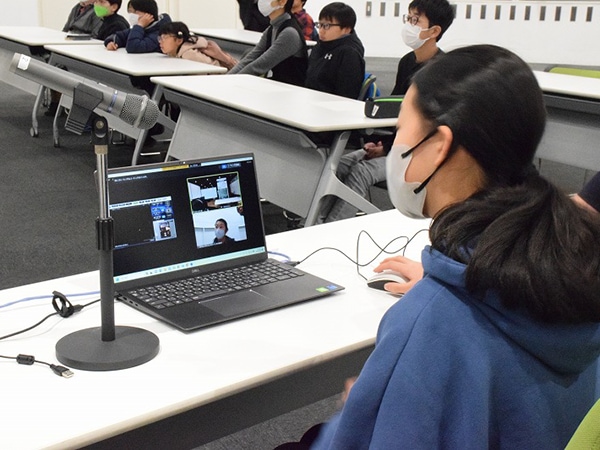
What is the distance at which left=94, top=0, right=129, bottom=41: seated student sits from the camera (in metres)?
6.04

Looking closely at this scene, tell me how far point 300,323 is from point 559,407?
535 millimetres

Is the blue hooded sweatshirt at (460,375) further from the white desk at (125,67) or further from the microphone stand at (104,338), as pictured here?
the white desk at (125,67)

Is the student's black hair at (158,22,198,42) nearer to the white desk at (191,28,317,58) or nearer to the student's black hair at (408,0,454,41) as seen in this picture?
the white desk at (191,28,317,58)

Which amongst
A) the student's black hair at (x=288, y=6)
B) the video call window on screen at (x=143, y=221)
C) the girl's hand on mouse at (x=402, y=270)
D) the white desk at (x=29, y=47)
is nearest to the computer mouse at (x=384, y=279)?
the girl's hand on mouse at (x=402, y=270)

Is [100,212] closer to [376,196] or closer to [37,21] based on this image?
[376,196]

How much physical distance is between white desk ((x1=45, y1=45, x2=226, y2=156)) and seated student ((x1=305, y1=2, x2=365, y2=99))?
0.72 meters

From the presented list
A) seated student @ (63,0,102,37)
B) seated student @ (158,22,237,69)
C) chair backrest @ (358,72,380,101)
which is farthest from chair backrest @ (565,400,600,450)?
seated student @ (63,0,102,37)

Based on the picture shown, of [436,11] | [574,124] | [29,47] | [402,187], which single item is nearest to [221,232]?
[402,187]

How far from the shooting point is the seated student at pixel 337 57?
4.04 meters

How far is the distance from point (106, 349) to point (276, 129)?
1.97 meters

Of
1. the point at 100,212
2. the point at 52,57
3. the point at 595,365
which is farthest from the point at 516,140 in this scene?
the point at 52,57

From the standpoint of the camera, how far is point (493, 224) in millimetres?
901

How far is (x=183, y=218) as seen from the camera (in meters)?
1.47

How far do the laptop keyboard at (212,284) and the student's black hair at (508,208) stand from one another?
568 mm
